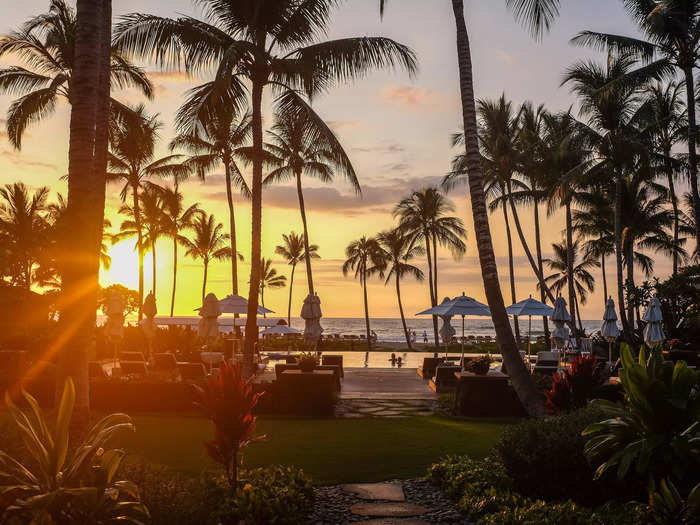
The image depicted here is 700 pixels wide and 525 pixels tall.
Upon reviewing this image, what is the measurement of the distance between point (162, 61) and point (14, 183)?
2659cm

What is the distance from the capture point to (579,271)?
48812 mm

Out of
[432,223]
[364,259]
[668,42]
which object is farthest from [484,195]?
[364,259]

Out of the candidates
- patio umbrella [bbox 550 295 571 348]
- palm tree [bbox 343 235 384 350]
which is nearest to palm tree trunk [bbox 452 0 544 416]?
patio umbrella [bbox 550 295 571 348]

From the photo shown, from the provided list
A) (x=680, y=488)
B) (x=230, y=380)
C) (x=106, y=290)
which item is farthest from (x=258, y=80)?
(x=106, y=290)

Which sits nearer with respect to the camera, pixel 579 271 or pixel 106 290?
pixel 579 271

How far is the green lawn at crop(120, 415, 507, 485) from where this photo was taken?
7617 millimetres

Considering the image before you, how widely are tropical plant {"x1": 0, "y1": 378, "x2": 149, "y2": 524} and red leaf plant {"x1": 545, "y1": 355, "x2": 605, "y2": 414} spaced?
5.80 m

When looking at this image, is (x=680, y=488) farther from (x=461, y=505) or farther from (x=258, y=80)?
(x=258, y=80)

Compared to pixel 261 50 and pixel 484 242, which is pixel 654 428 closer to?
pixel 484 242

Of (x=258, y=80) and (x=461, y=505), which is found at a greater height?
(x=258, y=80)

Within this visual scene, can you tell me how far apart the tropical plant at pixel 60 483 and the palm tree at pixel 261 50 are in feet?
33.6

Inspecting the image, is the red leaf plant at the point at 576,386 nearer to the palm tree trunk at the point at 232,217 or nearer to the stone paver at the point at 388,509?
the stone paver at the point at 388,509

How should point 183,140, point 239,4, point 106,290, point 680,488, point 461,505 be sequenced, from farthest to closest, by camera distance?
1. point 106,290
2. point 183,140
3. point 239,4
4. point 461,505
5. point 680,488

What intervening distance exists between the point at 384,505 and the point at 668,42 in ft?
68.5
